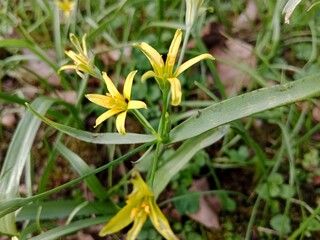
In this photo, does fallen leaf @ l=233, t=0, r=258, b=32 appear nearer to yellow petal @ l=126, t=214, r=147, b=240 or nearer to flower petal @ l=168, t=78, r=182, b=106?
flower petal @ l=168, t=78, r=182, b=106

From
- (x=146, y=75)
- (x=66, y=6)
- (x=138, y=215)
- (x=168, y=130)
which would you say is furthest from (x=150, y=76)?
(x=66, y=6)

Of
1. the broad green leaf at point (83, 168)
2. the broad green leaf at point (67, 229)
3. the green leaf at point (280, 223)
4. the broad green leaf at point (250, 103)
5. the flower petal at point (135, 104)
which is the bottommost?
the green leaf at point (280, 223)

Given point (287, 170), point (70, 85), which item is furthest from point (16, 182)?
point (287, 170)

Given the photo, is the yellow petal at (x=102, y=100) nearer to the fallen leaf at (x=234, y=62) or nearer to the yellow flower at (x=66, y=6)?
the fallen leaf at (x=234, y=62)

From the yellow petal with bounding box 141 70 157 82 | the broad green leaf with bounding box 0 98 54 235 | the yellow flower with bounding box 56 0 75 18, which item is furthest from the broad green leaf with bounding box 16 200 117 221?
the yellow flower with bounding box 56 0 75 18

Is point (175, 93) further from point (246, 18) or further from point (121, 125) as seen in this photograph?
point (246, 18)

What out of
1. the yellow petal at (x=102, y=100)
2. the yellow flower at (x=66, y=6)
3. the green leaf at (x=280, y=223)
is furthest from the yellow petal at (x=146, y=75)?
the yellow flower at (x=66, y=6)

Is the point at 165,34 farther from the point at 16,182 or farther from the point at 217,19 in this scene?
the point at 16,182
